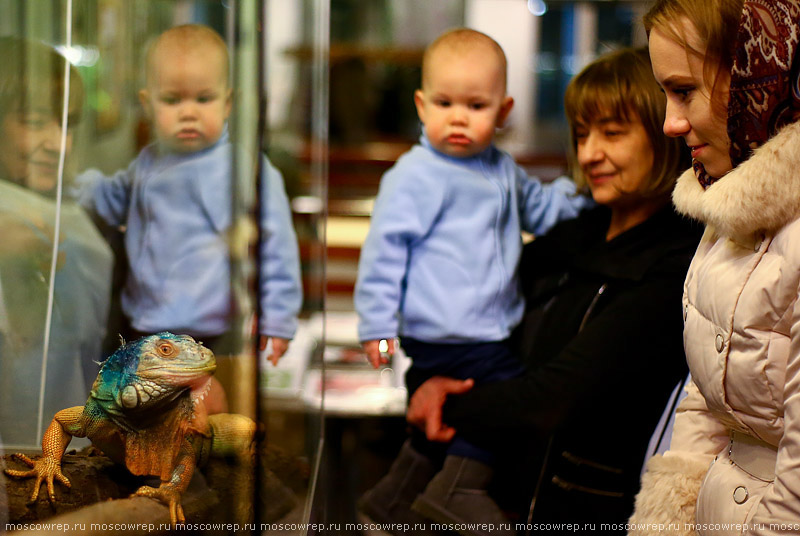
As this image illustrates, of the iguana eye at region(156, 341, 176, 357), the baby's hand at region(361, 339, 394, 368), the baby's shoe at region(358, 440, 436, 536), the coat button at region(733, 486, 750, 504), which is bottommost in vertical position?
the baby's shoe at region(358, 440, 436, 536)

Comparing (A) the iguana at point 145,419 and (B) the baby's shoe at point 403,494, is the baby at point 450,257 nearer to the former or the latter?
(B) the baby's shoe at point 403,494

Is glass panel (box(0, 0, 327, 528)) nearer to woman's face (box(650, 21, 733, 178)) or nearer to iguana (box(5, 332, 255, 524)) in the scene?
iguana (box(5, 332, 255, 524))

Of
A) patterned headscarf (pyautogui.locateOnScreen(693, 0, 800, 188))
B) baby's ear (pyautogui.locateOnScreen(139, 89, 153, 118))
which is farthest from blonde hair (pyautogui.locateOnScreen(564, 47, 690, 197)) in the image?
baby's ear (pyautogui.locateOnScreen(139, 89, 153, 118))

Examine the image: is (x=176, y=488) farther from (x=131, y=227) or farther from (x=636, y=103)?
(x=636, y=103)

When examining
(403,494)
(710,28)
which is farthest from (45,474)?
(710,28)

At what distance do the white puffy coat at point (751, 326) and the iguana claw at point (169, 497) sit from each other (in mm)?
640

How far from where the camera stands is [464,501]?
1.41 metres

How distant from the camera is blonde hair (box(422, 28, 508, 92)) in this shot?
1442 millimetres

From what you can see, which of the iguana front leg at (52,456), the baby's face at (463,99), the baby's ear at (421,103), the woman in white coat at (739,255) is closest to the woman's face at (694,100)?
the woman in white coat at (739,255)

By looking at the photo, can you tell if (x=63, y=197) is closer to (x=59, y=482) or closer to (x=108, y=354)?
(x=108, y=354)

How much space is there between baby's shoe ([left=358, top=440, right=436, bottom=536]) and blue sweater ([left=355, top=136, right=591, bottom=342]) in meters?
0.25

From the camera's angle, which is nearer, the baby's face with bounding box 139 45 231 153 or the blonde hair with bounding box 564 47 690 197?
the baby's face with bounding box 139 45 231 153

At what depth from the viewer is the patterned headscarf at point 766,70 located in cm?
83

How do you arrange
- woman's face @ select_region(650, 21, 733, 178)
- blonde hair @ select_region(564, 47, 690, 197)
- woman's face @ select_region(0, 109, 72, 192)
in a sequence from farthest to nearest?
1. blonde hair @ select_region(564, 47, 690, 197)
2. woman's face @ select_region(650, 21, 733, 178)
3. woman's face @ select_region(0, 109, 72, 192)
